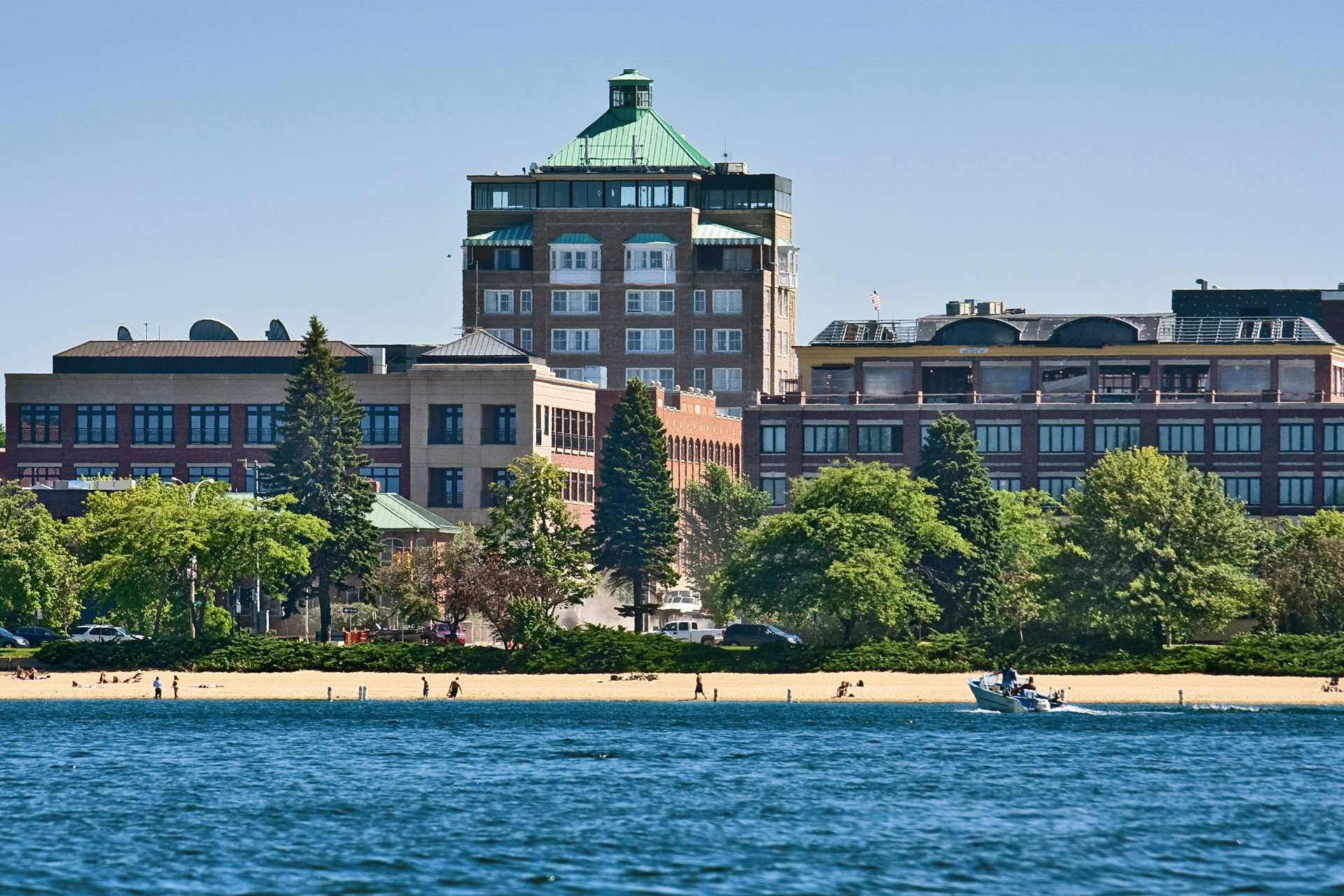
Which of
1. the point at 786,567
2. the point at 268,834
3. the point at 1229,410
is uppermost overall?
the point at 1229,410

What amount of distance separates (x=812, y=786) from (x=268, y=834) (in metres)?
22.5

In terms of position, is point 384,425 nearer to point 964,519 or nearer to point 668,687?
point 668,687

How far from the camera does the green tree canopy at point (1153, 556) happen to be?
128 m

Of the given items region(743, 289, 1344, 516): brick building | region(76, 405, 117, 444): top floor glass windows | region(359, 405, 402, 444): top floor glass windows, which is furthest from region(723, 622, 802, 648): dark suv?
region(76, 405, 117, 444): top floor glass windows

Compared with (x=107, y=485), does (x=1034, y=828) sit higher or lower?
lower

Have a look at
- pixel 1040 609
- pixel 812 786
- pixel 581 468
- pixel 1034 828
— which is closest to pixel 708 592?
pixel 581 468

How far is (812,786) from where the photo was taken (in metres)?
92.0

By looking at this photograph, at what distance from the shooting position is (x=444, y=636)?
5650 inches

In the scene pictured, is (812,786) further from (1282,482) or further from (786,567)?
(1282,482)

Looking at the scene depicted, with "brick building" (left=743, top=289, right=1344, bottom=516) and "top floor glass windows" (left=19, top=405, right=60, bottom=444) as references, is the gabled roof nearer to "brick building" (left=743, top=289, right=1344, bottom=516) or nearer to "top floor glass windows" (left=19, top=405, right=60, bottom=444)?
"brick building" (left=743, top=289, right=1344, bottom=516)

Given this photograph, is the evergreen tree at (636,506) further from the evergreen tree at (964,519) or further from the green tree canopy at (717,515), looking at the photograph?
the evergreen tree at (964,519)

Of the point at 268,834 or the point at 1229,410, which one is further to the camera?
the point at 1229,410

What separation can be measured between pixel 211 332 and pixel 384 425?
79.1 feet

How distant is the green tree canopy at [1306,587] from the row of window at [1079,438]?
29.1 m
